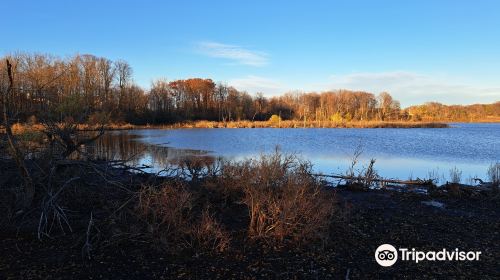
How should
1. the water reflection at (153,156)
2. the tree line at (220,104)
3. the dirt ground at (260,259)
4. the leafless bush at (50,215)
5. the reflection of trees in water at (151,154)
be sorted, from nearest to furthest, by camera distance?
1. the dirt ground at (260,259)
2. the leafless bush at (50,215)
3. the water reflection at (153,156)
4. the reflection of trees in water at (151,154)
5. the tree line at (220,104)

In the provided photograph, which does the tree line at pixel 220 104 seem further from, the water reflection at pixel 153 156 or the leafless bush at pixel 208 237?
the leafless bush at pixel 208 237

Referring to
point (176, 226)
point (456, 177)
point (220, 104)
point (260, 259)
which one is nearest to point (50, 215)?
point (176, 226)

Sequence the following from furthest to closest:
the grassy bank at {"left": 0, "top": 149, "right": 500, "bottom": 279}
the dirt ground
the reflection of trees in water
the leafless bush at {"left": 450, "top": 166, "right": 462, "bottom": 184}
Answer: the reflection of trees in water → the leafless bush at {"left": 450, "top": 166, "right": 462, "bottom": 184} → the grassy bank at {"left": 0, "top": 149, "right": 500, "bottom": 279} → the dirt ground

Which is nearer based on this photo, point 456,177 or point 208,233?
point 208,233

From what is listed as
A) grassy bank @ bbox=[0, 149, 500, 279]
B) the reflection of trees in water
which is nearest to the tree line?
the reflection of trees in water

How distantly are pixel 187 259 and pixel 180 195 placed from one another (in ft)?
3.69

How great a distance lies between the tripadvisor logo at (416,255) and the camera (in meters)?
5.99

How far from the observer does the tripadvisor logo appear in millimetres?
5992

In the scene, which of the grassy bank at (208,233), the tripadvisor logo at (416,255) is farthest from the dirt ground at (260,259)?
the tripadvisor logo at (416,255)

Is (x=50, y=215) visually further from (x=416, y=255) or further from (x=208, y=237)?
(x=416, y=255)

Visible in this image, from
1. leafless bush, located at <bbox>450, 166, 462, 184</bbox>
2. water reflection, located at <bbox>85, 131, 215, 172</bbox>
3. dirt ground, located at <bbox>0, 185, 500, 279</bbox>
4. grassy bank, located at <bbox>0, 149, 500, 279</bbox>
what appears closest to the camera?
dirt ground, located at <bbox>0, 185, 500, 279</bbox>

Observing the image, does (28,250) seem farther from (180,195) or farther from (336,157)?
(336,157)

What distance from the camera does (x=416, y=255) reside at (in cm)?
613

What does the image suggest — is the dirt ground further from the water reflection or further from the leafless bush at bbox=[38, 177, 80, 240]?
the water reflection
